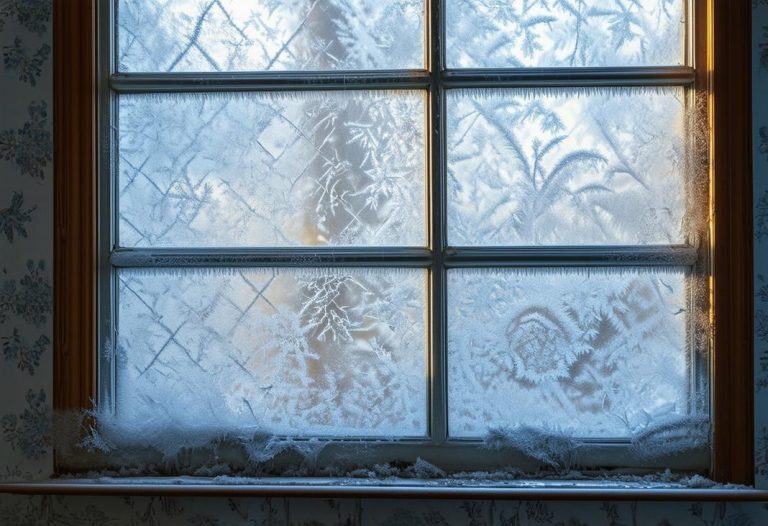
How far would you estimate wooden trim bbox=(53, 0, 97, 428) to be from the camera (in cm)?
134

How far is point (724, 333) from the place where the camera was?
1.29 metres

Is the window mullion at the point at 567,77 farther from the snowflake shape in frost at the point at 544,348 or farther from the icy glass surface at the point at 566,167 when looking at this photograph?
the snowflake shape in frost at the point at 544,348

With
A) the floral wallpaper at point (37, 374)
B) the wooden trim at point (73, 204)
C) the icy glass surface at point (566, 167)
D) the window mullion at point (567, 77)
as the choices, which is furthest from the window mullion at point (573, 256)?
the wooden trim at point (73, 204)

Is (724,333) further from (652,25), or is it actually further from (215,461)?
(215,461)

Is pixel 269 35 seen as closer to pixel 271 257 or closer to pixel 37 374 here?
pixel 271 257

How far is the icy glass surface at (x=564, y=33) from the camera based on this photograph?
136cm

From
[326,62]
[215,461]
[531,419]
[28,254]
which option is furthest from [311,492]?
[326,62]

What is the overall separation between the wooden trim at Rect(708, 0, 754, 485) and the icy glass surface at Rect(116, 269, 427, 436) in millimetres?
485

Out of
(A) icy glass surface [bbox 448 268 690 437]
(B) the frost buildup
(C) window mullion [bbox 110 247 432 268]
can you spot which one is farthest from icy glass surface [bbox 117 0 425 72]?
(B) the frost buildup

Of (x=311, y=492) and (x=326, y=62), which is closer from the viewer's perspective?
(x=311, y=492)

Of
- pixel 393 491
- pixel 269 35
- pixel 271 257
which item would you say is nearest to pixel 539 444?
pixel 393 491

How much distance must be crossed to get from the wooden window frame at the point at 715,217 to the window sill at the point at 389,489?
105 mm

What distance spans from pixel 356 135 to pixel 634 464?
2.39 feet

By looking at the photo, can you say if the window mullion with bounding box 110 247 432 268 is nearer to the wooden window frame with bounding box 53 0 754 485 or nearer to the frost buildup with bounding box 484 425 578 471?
the wooden window frame with bounding box 53 0 754 485
